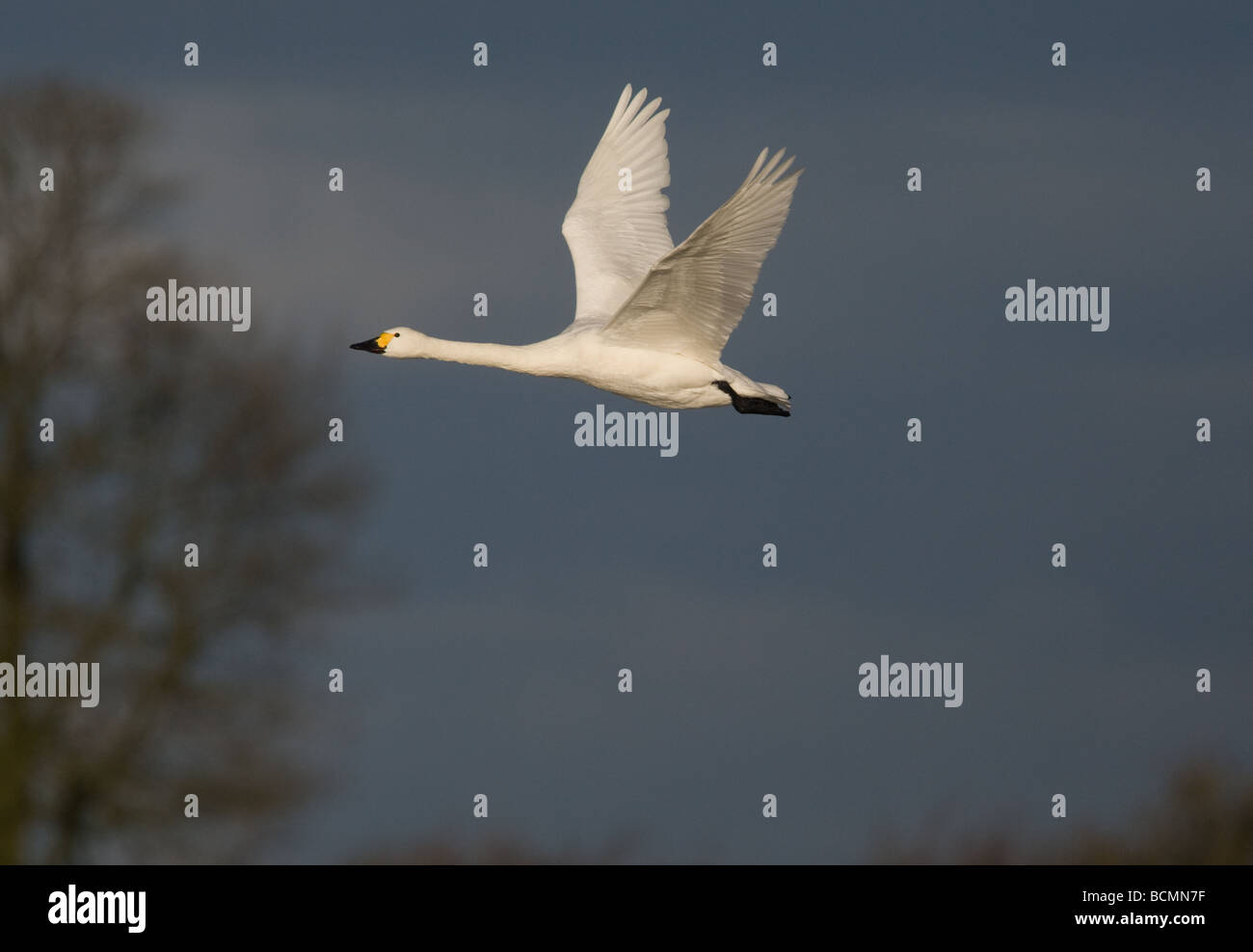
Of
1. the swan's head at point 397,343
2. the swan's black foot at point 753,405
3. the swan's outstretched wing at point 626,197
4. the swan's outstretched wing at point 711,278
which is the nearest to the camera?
the swan's outstretched wing at point 711,278

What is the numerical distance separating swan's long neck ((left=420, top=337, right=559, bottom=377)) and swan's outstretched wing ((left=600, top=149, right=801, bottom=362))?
28.8 inches

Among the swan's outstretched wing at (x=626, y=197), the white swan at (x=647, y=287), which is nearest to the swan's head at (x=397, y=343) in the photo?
the white swan at (x=647, y=287)

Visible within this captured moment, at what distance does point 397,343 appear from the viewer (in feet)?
75.9

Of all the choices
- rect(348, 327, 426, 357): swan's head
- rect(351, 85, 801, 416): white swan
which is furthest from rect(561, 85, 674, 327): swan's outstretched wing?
rect(348, 327, 426, 357): swan's head

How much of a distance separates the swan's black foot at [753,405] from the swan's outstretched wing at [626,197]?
11.9ft

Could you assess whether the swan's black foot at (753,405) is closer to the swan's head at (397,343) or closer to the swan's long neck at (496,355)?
the swan's long neck at (496,355)

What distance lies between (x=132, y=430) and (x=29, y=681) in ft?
12.3

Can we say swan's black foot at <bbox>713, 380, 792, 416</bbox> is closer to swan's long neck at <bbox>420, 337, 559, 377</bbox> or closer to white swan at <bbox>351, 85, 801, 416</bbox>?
white swan at <bbox>351, 85, 801, 416</bbox>

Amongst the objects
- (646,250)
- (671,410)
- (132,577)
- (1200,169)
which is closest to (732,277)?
(671,410)

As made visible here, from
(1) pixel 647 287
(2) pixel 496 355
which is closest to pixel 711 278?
(1) pixel 647 287

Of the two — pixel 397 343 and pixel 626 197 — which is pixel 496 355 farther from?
pixel 626 197

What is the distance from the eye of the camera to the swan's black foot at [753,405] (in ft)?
69.7

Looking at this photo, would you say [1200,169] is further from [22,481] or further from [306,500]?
[22,481]

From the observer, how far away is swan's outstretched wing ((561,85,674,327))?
2480cm
